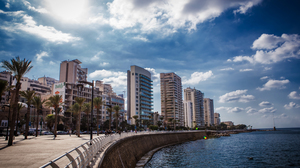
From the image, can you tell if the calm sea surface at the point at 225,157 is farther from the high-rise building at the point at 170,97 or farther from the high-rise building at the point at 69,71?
the high-rise building at the point at 170,97

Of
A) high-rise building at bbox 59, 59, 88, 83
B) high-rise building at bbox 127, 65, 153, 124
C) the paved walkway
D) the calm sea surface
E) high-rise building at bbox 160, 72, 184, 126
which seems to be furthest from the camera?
high-rise building at bbox 160, 72, 184, 126

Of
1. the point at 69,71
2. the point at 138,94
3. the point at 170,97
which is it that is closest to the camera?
the point at 69,71

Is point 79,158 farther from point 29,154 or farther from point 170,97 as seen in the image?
point 170,97

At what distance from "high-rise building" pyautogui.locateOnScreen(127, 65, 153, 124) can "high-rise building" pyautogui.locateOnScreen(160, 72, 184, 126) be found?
34.2 meters

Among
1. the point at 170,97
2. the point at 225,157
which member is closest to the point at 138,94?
the point at 170,97

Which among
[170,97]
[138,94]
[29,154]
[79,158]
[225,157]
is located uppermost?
[170,97]

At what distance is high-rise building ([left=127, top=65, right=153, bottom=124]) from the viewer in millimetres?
118938

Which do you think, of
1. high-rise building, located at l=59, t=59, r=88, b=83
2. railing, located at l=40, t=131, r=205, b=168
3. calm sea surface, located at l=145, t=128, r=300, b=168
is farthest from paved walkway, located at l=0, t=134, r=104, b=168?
high-rise building, located at l=59, t=59, r=88, b=83

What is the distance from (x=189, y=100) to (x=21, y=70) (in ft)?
612

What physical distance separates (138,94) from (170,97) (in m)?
48.8

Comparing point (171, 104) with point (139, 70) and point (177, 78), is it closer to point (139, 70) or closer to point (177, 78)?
point (177, 78)

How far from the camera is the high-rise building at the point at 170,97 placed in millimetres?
161375

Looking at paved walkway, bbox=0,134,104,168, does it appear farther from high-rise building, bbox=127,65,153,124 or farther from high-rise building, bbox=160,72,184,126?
high-rise building, bbox=160,72,184,126

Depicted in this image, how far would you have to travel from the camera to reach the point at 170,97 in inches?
6471
